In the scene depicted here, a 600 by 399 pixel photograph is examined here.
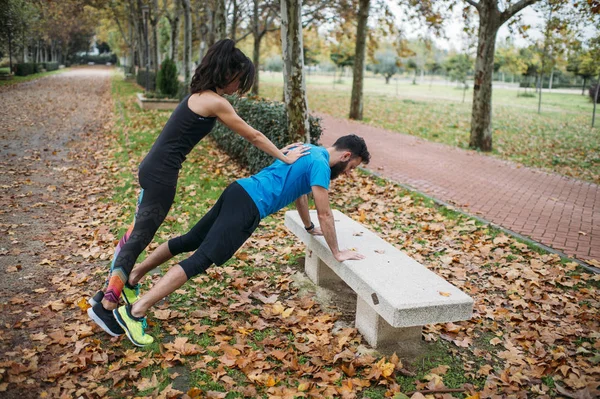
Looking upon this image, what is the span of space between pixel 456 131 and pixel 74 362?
1625 cm

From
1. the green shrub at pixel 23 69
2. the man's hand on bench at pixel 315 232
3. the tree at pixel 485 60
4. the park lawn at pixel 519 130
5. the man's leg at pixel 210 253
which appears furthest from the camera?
the green shrub at pixel 23 69

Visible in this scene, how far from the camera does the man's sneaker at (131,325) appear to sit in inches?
135

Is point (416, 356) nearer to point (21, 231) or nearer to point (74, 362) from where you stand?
point (74, 362)

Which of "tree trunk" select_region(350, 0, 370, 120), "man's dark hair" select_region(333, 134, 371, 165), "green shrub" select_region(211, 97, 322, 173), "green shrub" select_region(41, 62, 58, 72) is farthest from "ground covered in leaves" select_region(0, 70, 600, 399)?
"green shrub" select_region(41, 62, 58, 72)

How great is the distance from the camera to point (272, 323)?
4.03 meters

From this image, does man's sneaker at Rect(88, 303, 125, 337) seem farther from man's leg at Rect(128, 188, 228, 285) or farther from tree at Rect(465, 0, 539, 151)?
tree at Rect(465, 0, 539, 151)

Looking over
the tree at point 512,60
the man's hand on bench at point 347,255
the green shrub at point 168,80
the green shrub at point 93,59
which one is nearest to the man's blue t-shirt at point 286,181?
the man's hand on bench at point 347,255

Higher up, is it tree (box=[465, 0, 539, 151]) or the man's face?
tree (box=[465, 0, 539, 151])

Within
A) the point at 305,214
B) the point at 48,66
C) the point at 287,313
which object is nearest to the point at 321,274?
the point at 287,313

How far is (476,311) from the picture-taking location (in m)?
4.40

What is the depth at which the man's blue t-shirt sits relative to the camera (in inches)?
139

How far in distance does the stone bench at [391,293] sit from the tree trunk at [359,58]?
567 inches

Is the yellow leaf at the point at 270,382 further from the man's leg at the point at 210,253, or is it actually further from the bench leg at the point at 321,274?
the bench leg at the point at 321,274

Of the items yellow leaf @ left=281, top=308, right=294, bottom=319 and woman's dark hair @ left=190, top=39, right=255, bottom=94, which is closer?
woman's dark hair @ left=190, top=39, right=255, bottom=94
